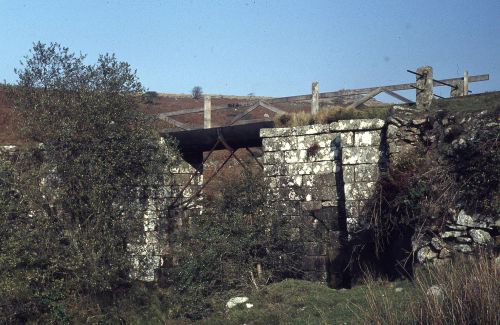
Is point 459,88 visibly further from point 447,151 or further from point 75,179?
point 75,179

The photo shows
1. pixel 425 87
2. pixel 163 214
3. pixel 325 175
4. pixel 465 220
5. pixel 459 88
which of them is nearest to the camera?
pixel 465 220

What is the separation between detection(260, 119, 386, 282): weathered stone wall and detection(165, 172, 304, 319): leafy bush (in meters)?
0.50

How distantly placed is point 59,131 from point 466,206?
7.93 meters

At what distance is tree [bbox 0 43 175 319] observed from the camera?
12.8 m

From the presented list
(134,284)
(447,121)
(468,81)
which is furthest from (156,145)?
(468,81)

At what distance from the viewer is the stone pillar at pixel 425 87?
1441 cm

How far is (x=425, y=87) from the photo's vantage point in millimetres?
14484

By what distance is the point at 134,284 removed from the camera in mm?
14070

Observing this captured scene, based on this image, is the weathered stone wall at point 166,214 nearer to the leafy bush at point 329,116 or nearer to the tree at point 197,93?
the leafy bush at point 329,116

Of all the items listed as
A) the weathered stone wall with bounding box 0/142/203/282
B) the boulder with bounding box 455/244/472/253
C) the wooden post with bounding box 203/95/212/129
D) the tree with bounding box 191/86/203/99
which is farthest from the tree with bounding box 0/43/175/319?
the tree with bounding box 191/86/203/99

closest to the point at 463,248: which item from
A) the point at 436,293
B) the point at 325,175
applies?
the point at 436,293

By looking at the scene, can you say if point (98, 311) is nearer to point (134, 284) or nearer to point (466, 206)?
point (134, 284)

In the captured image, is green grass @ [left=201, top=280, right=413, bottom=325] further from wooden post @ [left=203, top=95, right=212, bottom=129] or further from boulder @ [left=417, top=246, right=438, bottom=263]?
wooden post @ [left=203, top=95, right=212, bottom=129]

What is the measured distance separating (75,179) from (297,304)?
5246mm
